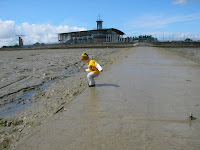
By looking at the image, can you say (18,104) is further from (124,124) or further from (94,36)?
(94,36)

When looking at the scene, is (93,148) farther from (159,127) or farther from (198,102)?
(198,102)

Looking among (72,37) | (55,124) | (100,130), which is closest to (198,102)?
(100,130)

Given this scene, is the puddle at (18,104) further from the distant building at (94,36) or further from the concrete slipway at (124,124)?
the distant building at (94,36)

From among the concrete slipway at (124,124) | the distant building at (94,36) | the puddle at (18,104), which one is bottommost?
the puddle at (18,104)

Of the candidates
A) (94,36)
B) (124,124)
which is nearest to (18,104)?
(124,124)

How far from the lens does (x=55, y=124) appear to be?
9.30 ft

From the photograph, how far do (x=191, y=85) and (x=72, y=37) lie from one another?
78521 millimetres

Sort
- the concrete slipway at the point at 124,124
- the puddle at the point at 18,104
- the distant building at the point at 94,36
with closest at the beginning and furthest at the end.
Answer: the concrete slipway at the point at 124,124 < the puddle at the point at 18,104 < the distant building at the point at 94,36

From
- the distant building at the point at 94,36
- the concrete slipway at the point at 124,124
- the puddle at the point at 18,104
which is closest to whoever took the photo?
the concrete slipway at the point at 124,124

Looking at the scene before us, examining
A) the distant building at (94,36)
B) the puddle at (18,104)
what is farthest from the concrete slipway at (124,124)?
the distant building at (94,36)

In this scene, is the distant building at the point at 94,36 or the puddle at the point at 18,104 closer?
the puddle at the point at 18,104

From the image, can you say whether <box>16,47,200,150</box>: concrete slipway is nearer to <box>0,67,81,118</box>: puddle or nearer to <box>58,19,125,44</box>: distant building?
<box>0,67,81,118</box>: puddle

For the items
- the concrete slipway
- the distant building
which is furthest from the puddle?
the distant building

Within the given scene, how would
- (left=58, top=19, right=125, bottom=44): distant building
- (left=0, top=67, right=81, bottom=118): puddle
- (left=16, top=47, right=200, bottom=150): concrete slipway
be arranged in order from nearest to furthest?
(left=16, top=47, right=200, bottom=150): concrete slipway → (left=0, top=67, right=81, bottom=118): puddle → (left=58, top=19, right=125, bottom=44): distant building
